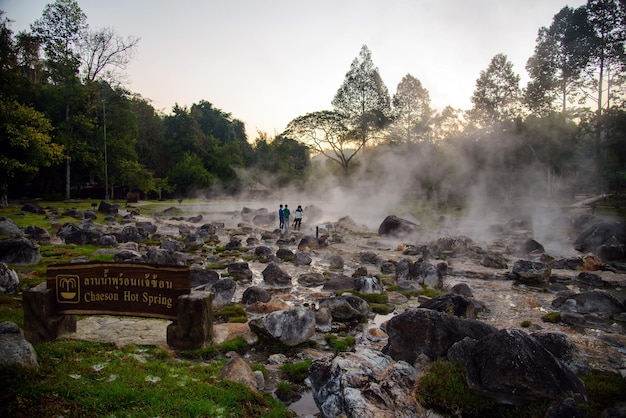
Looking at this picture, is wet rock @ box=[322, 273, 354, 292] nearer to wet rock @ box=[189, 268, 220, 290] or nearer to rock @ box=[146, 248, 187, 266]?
wet rock @ box=[189, 268, 220, 290]

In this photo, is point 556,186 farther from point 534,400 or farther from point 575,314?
point 534,400

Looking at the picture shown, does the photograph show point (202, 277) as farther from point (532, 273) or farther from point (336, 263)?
point (532, 273)

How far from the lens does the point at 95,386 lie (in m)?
4.36

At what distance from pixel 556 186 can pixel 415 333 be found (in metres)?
37.8

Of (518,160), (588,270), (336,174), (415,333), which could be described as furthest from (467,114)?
(415,333)

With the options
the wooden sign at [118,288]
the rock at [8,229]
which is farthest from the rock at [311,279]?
the rock at [8,229]

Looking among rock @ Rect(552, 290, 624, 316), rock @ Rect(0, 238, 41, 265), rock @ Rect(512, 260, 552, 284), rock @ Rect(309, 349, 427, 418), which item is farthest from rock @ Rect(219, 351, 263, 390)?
rock @ Rect(512, 260, 552, 284)

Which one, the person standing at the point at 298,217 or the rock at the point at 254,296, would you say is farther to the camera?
the person standing at the point at 298,217

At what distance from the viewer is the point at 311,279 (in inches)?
436

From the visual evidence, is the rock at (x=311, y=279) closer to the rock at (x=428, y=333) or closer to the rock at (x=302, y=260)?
the rock at (x=302, y=260)

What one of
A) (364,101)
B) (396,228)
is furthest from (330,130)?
(396,228)

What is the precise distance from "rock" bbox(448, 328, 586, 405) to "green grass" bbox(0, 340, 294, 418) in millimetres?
2373

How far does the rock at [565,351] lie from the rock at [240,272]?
7.68 m

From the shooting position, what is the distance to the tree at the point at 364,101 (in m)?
45.3
